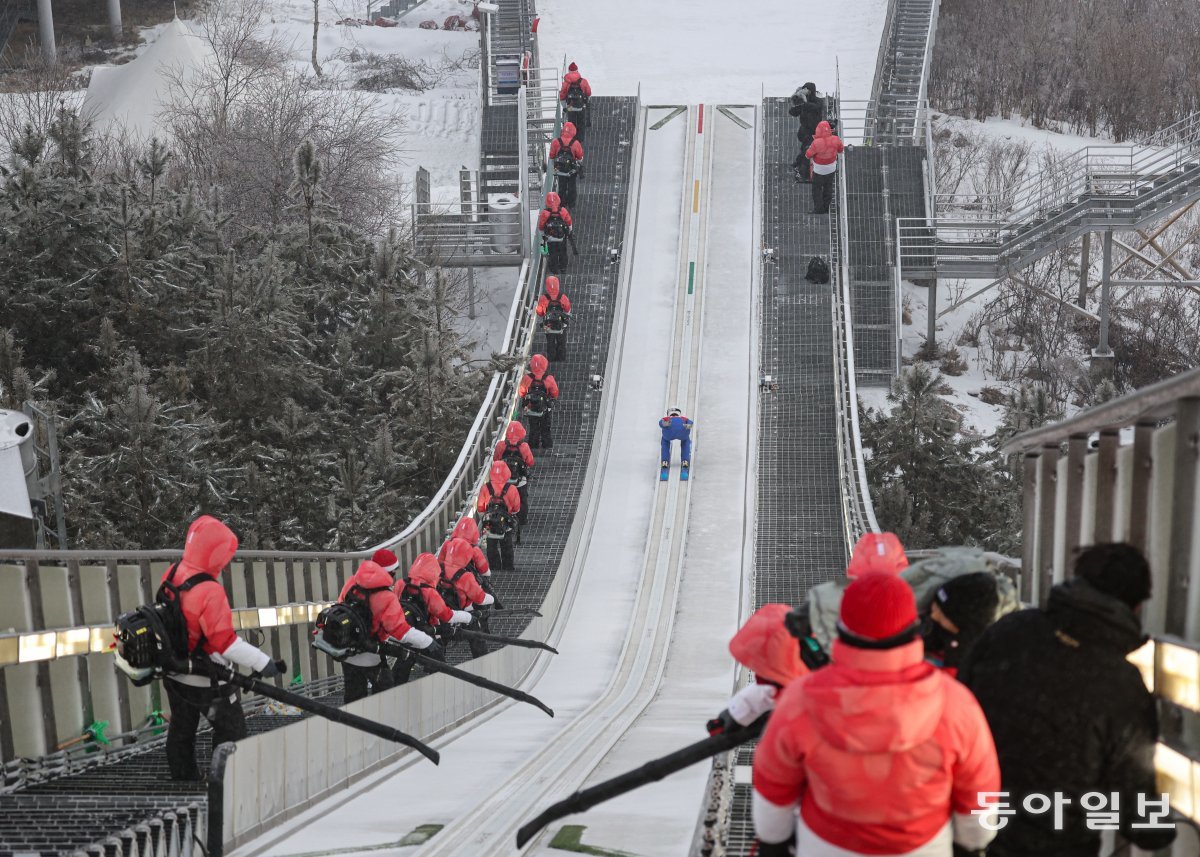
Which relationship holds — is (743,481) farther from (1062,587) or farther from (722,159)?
(1062,587)

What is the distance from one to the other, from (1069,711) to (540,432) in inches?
709

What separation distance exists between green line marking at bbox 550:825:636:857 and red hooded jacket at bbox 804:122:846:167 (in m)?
21.6

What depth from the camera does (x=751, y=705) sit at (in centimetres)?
521

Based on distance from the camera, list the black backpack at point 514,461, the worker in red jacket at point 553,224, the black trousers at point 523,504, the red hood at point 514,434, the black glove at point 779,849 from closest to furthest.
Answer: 1. the black glove at point 779,849
2. the red hood at point 514,434
3. the black backpack at point 514,461
4. the black trousers at point 523,504
5. the worker in red jacket at point 553,224

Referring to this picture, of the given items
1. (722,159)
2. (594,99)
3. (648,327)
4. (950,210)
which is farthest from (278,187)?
(950,210)

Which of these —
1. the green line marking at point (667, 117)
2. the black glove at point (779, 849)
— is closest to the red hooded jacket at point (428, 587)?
the black glove at point (779, 849)

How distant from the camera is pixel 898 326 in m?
27.5

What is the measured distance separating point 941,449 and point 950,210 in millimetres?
19136

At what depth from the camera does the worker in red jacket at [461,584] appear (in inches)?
540

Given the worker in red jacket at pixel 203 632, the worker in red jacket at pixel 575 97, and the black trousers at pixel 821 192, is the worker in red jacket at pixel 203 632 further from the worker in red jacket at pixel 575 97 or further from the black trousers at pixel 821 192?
the worker in red jacket at pixel 575 97

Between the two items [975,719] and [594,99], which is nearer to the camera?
[975,719]

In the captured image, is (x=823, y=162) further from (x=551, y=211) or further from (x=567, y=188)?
(x=551, y=211)

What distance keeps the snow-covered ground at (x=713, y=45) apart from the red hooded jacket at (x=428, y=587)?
27140 millimetres

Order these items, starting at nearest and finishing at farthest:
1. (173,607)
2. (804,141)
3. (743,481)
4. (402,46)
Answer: (173,607)
(743,481)
(804,141)
(402,46)
